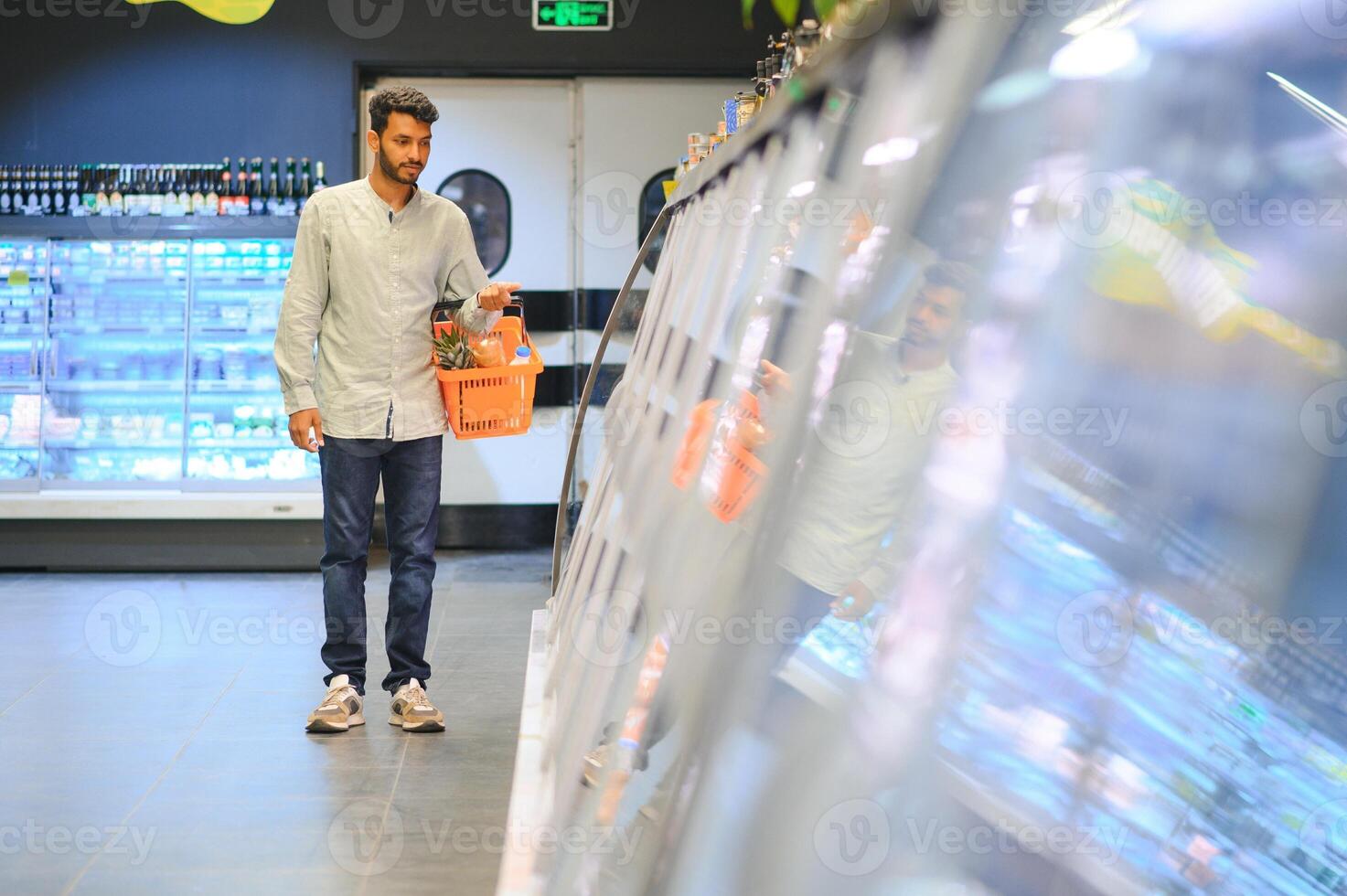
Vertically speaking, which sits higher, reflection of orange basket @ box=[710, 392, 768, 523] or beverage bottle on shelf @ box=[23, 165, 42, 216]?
beverage bottle on shelf @ box=[23, 165, 42, 216]

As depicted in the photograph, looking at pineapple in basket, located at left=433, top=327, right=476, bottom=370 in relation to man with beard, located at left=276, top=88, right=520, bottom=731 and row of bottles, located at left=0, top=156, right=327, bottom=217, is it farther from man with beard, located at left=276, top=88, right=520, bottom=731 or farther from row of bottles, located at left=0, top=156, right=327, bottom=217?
row of bottles, located at left=0, top=156, right=327, bottom=217

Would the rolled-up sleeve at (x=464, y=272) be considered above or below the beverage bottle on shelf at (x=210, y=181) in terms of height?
below

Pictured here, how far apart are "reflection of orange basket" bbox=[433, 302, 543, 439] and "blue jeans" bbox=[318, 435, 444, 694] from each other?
16cm

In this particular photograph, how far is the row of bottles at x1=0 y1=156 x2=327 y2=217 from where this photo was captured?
22.4 ft

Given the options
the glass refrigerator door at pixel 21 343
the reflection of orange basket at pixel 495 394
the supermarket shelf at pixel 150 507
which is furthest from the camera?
the glass refrigerator door at pixel 21 343

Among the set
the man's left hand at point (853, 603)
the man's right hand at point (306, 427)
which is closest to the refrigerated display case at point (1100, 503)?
the man's left hand at point (853, 603)

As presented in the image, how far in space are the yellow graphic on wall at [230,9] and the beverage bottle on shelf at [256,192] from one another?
0.79m

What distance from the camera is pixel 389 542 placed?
374cm

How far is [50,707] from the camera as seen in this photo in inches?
154

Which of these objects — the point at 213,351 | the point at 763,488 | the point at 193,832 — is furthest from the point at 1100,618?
the point at 213,351

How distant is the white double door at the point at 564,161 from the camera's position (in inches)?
298

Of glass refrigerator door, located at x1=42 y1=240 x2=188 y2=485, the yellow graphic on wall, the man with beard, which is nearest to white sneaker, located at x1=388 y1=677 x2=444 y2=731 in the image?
the man with beard

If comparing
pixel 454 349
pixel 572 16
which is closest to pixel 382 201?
pixel 454 349

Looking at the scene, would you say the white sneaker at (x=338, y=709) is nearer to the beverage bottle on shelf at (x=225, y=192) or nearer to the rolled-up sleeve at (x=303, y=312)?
the rolled-up sleeve at (x=303, y=312)
